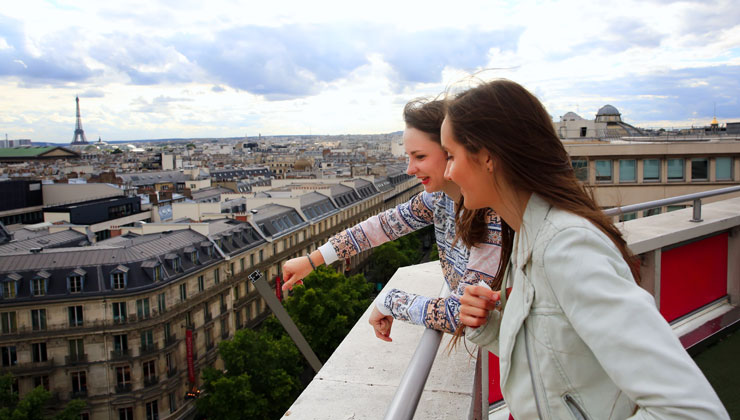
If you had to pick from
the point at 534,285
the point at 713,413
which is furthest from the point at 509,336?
the point at 713,413

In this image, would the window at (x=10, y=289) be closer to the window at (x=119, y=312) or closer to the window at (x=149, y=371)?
the window at (x=119, y=312)

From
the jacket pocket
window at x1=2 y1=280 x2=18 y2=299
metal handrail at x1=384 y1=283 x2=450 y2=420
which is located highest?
the jacket pocket

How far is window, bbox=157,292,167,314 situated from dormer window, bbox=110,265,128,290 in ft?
5.35

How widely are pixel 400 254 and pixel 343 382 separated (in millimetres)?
42436

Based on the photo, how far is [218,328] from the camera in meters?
31.1

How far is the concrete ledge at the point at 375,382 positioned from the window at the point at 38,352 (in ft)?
87.4

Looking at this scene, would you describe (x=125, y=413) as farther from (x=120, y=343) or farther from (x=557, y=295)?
(x=557, y=295)

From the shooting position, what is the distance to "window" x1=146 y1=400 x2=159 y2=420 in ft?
87.6

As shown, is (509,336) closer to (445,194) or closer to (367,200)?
(445,194)

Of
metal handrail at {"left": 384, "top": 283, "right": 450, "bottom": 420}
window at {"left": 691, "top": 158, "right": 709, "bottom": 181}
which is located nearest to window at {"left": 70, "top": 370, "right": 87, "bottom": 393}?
window at {"left": 691, "top": 158, "right": 709, "bottom": 181}

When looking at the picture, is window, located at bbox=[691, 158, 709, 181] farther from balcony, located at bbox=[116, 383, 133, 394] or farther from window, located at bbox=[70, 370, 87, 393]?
window, located at bbox=[70, 370, 87, 393]

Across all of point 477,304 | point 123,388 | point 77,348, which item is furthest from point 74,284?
point 477,304

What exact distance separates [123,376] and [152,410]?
2.09m

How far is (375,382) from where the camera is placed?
2.97m
